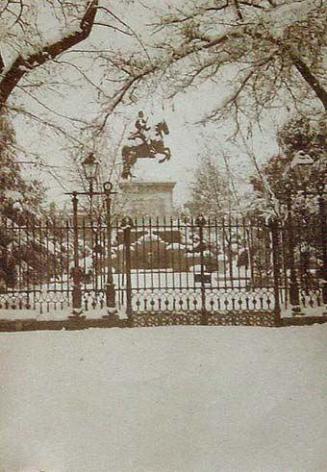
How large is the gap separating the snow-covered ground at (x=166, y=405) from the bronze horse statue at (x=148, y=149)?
5.42 feet

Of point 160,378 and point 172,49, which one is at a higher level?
point 172,49

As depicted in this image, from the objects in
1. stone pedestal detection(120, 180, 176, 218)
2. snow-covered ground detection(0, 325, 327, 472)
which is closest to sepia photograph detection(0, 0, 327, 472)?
snow-covered ground detection(0, 325, 327, 472)

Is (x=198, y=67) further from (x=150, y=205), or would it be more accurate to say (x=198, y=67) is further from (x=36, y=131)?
(x=150, y=205)

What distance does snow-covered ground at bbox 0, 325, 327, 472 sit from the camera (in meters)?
2.55

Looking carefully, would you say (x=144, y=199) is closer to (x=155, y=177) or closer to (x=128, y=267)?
(x=128, y=267)

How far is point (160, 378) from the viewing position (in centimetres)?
320

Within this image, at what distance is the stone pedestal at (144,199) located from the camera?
6.86 metres

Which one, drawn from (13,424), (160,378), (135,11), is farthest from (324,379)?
(135,11)

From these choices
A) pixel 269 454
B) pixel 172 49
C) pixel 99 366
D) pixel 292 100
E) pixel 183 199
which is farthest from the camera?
pixel 183 199

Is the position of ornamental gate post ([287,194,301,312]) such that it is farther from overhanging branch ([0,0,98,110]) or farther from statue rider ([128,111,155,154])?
overhanging branch ([0,0,98,110])

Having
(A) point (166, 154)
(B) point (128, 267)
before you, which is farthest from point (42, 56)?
(B) point (128, 267)

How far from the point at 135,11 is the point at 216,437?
3270 millimetres

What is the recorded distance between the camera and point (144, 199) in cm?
805

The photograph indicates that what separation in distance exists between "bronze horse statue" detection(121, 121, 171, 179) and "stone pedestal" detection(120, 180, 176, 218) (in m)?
1.63
